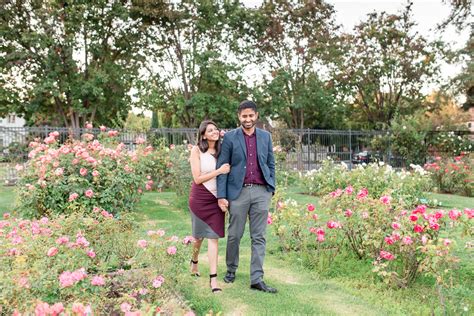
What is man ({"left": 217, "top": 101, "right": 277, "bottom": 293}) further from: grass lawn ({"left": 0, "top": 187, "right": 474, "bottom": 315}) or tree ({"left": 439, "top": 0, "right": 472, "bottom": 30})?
tree ({"left": 439, "top": 0, "right": 472, "bottom": 30})

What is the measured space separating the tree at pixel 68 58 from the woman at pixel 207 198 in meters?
17.3

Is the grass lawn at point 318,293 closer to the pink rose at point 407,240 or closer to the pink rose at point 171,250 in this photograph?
the pink rose at point 171,250

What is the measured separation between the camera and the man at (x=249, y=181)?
3969 mm

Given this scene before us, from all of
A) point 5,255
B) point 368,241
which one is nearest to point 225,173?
point 368,241

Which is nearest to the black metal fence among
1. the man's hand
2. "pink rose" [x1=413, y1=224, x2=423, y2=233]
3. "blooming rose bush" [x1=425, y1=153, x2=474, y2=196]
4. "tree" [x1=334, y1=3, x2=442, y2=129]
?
"blooming rose bush" [x1=425, y1=153, x2=474, y2=196]

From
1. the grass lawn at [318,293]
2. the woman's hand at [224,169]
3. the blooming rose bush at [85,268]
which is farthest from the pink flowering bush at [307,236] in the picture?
the blooming rose bush at [85,268]

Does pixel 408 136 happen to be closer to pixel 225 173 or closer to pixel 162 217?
pixel 162 217

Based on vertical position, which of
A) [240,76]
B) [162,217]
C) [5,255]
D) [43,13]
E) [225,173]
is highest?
[43,13]

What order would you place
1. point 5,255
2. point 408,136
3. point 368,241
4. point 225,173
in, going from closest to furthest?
point 5,255, point 225,173, point 368,241, point 408,136

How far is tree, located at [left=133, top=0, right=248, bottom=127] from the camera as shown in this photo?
22219 mm

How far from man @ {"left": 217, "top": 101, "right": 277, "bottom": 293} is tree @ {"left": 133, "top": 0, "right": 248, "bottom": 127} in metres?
18.6

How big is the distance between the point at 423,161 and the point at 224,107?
10257 millimetres

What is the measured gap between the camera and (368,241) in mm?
4293

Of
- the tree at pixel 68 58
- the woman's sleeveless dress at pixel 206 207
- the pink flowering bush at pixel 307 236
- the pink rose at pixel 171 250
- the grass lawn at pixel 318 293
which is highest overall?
the tree at pixel 68 58
